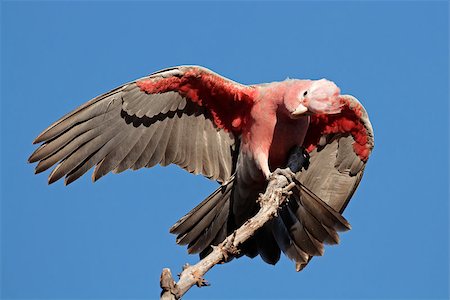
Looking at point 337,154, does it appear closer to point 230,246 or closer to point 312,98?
point 312,98

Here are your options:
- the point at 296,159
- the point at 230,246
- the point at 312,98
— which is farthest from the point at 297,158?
the point at 230,246

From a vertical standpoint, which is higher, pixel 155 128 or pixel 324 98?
pixel 155 128

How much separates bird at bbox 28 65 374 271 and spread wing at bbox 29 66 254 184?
14 mm

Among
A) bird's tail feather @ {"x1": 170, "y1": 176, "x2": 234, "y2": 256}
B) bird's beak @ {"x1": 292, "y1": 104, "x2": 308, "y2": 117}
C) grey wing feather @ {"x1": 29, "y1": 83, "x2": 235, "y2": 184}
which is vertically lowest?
bird's tail feather @ {"x1": 170, "y1": 176, "x2": 234, "y2": 256}

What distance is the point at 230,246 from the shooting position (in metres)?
7.88

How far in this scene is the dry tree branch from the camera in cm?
704

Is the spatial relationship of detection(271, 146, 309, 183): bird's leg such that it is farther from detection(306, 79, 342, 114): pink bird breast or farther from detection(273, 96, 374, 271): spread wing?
detection(306, 79, 342, 114): pink bird breast

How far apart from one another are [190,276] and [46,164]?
3094 mm

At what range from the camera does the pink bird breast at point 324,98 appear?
9594 millimetres

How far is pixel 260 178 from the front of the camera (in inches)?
411

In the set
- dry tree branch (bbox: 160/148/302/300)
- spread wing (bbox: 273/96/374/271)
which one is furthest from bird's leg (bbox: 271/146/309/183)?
dry tree branch (bbox: 160/148/302/300)

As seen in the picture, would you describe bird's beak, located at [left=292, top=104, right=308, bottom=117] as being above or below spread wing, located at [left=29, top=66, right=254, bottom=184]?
below

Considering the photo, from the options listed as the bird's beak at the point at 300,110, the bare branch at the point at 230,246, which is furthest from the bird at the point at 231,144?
the bare branch at the point at 230,246

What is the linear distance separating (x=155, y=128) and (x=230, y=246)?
3046 mm
